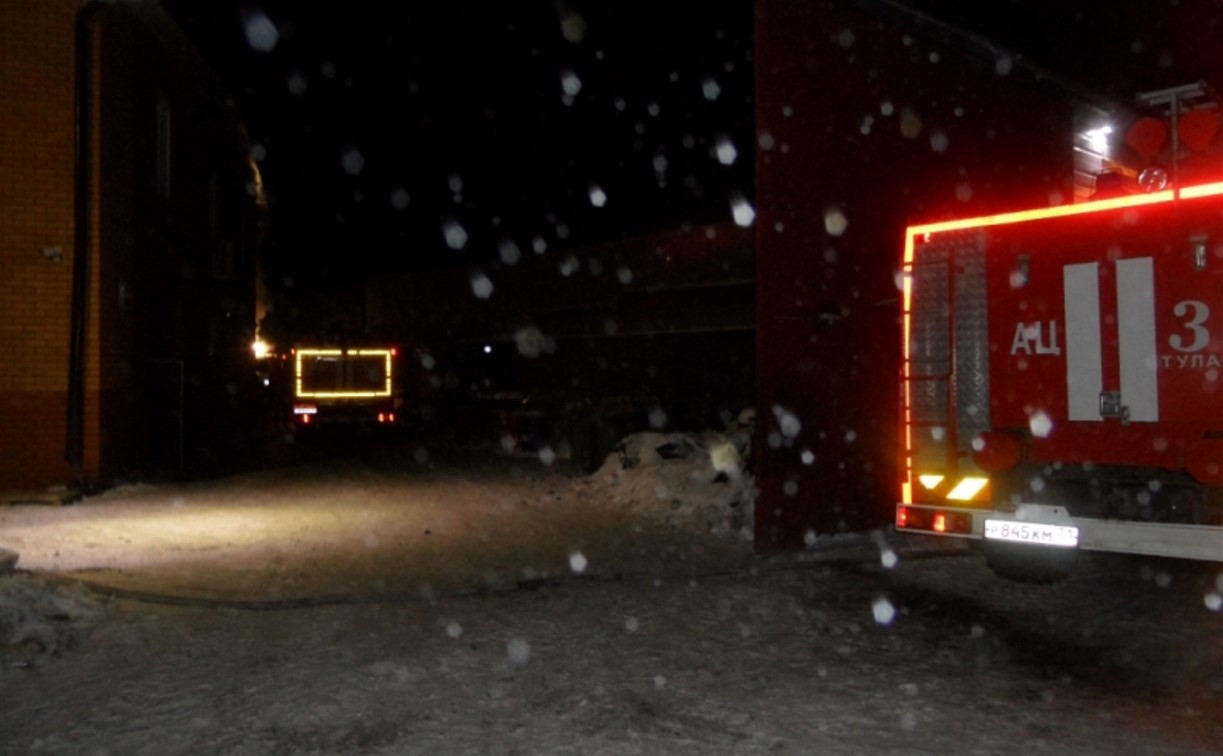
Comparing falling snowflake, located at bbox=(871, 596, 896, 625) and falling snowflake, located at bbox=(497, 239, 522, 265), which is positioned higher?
falling snowflake, located at bbox=(497, 239, 522, 265)

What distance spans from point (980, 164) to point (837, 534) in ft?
15.9

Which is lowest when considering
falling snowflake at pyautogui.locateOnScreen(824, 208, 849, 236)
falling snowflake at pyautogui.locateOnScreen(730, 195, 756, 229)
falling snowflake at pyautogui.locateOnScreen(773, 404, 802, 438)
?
falling snowflake at pyautogui.locateOnScreen(773, 404, 802, 438)

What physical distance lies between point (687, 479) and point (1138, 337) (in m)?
8.77

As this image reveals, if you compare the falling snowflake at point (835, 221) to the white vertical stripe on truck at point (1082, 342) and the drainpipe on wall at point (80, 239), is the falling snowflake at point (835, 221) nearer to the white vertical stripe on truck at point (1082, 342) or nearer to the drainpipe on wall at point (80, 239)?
the white vertical stripe on truck at point (1082, 342)

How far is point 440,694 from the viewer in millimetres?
7004

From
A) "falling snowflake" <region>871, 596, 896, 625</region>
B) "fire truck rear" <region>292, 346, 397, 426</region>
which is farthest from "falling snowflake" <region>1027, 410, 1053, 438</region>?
"fire truck rear" <region>292, 346, 397, 426</region>

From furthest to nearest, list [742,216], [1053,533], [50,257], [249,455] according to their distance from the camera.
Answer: [249,455], [742,216], [50,257], [1053,533]

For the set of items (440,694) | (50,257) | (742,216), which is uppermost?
(742,216)

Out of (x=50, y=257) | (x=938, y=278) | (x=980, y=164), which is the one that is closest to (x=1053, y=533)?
(x=938, y=278)

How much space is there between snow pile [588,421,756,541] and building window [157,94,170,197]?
9.93 m

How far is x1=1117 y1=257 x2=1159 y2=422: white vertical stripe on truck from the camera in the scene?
8.14 meters

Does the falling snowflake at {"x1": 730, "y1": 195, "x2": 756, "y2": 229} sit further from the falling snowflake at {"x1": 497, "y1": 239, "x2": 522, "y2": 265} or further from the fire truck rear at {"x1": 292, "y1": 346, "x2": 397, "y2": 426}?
the falling snowflake at {"x1": 497, "y1": 239, "x2": 522, "y2": 265}

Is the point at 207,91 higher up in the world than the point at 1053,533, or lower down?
higher up

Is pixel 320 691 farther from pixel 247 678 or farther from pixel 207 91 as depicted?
pixel 207 91
